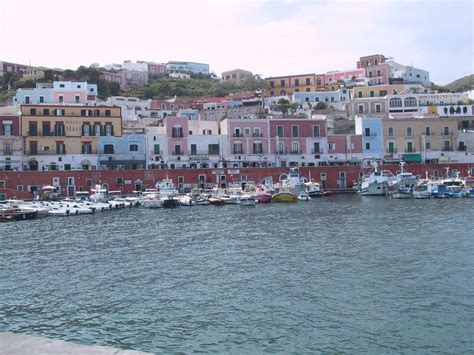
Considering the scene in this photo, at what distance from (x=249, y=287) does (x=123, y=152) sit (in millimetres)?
48051

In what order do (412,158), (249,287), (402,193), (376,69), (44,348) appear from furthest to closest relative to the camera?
(376,69)
(412,158)
(402,193)
(249,287)
(44,348)

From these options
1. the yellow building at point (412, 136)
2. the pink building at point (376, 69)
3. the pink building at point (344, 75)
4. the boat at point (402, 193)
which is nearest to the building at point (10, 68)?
the pink building at point (344, 75)

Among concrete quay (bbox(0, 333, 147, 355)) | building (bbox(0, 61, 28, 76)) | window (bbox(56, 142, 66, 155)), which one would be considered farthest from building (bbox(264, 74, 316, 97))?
concrete quay (bbox(0, 333, 147, 355))

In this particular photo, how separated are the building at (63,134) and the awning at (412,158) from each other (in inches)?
1456

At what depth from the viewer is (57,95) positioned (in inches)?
2884

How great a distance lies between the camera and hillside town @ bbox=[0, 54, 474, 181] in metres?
60.2

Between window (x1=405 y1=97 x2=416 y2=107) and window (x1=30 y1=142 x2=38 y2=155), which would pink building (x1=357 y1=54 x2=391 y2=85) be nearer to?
window (x1=405 y1=97 x2=416 y2=107)

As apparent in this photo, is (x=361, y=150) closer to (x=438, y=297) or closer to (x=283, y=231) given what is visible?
(x=283, y=231)

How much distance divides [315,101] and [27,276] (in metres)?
77.6

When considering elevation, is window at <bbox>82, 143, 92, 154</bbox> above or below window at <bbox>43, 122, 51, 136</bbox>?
below

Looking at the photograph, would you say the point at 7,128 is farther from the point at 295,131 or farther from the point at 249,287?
the point at 249,287

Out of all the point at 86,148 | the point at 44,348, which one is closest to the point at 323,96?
the point at 86,148

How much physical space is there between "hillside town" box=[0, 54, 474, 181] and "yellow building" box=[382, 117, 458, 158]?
0.44 feet

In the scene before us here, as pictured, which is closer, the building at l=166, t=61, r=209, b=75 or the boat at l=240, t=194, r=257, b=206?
the boat at l=240, t=194, r=257, b=206
